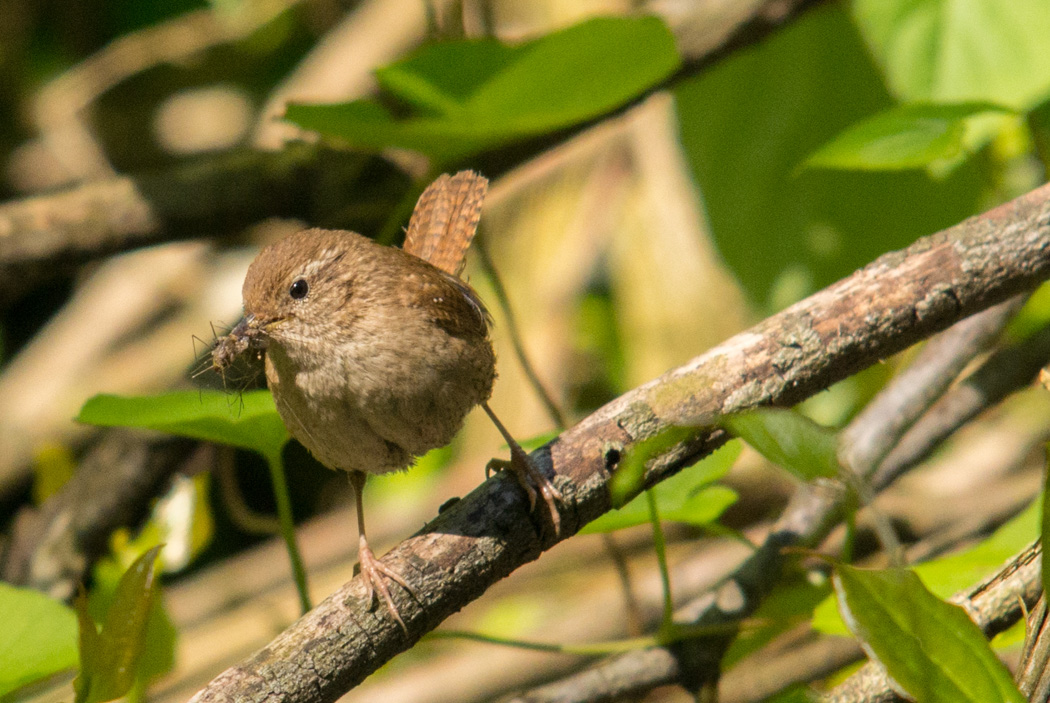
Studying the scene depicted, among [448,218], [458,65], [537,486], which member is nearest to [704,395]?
[537,486]

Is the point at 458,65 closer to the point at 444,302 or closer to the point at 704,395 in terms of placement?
the point at 444,302

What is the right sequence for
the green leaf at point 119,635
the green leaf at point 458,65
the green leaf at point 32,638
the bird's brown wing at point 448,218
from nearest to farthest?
the green leaf at point 119,635 → the green leaf at point 32,638 → the green leaf at point 458,65 → the bird's brown wing at point 448,218

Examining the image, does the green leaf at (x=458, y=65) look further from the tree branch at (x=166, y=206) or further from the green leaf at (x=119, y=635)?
the green leaf at (x=119, y=635)

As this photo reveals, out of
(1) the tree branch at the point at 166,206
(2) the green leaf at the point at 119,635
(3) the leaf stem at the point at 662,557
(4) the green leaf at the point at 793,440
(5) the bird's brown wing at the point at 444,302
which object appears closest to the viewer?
(4) the green leaf at the point at 793,440

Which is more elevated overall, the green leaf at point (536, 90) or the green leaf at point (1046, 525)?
the green leaf at point (536, 90)

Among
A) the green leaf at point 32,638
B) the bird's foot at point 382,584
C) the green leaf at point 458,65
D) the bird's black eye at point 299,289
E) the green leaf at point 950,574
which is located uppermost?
the green leaf at point 458,65

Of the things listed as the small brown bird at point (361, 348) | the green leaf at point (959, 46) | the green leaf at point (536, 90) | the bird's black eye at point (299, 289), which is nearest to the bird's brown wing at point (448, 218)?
the green leaf at point (536, 90)

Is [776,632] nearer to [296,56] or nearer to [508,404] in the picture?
[508,404]
